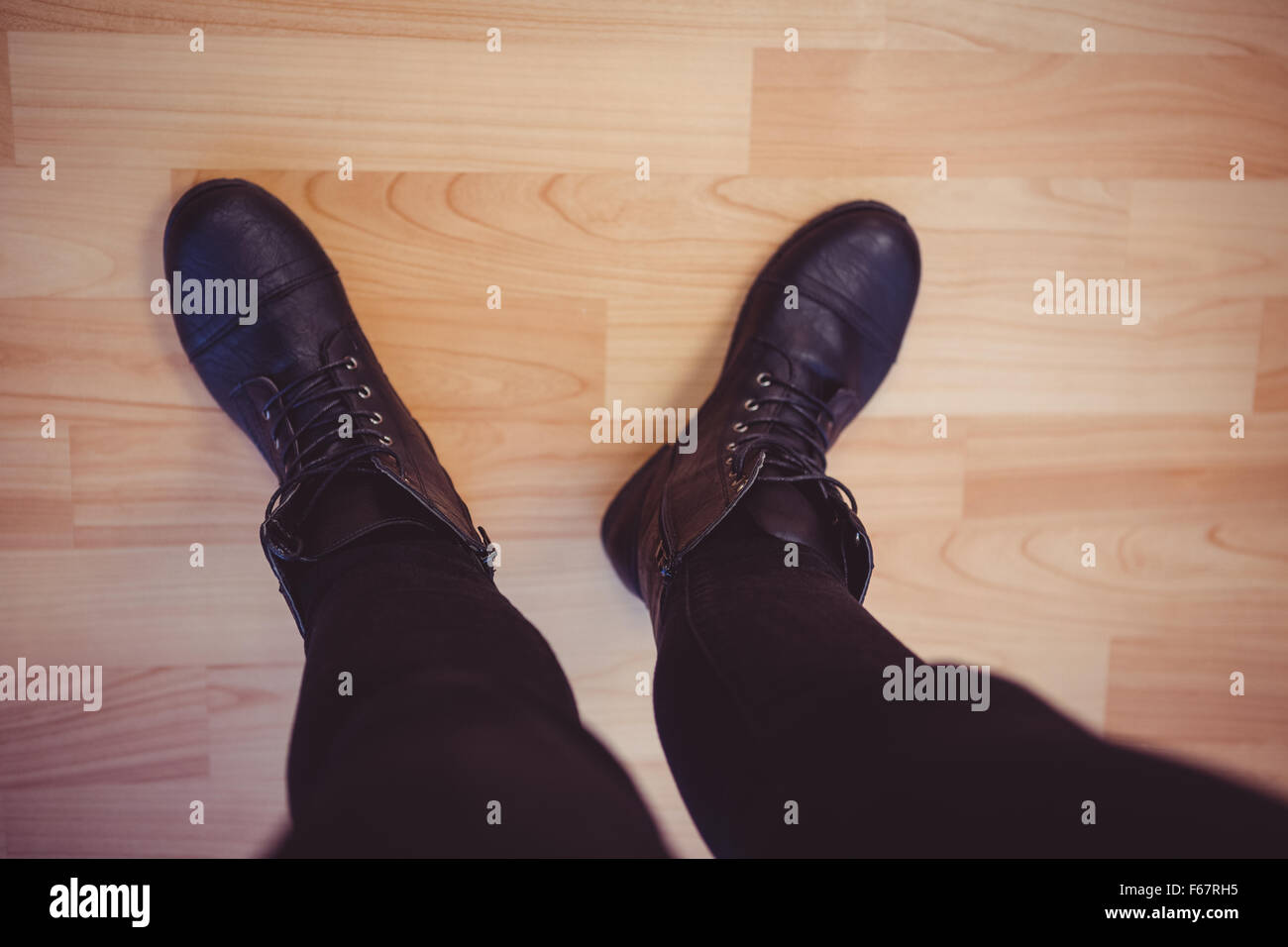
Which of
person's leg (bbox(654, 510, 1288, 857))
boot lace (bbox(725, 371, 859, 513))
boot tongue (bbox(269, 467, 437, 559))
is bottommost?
person's leg (bbox(654, 510, 1288, 857))

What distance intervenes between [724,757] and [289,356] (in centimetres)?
64

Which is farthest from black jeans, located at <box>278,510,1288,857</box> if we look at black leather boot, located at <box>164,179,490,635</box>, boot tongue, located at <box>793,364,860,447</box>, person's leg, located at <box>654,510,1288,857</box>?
boot tongue, located at <box>793,364,860,447</box>

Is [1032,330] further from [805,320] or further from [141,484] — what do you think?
[141,484]

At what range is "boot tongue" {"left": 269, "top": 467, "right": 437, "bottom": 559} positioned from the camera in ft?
2.49

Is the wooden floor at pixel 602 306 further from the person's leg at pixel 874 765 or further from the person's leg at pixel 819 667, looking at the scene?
the person's leg at pixel 874 765

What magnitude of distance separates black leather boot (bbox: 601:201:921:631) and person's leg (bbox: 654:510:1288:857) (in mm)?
197

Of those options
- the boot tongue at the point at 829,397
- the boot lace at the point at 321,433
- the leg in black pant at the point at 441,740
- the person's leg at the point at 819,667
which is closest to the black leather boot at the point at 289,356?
the boot lace at the point at 321,433

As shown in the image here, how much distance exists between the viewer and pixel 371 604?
65 centimetres

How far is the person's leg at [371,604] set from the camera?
0.46 meters

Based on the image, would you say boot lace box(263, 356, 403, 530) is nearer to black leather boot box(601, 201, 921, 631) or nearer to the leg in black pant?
the leg in black pant

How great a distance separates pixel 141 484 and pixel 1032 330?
1040mm

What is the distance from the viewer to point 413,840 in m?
0.45

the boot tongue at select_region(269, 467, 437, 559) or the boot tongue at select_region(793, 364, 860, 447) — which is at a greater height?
the boot tongue at select_region(793, 364, 860, 447)
